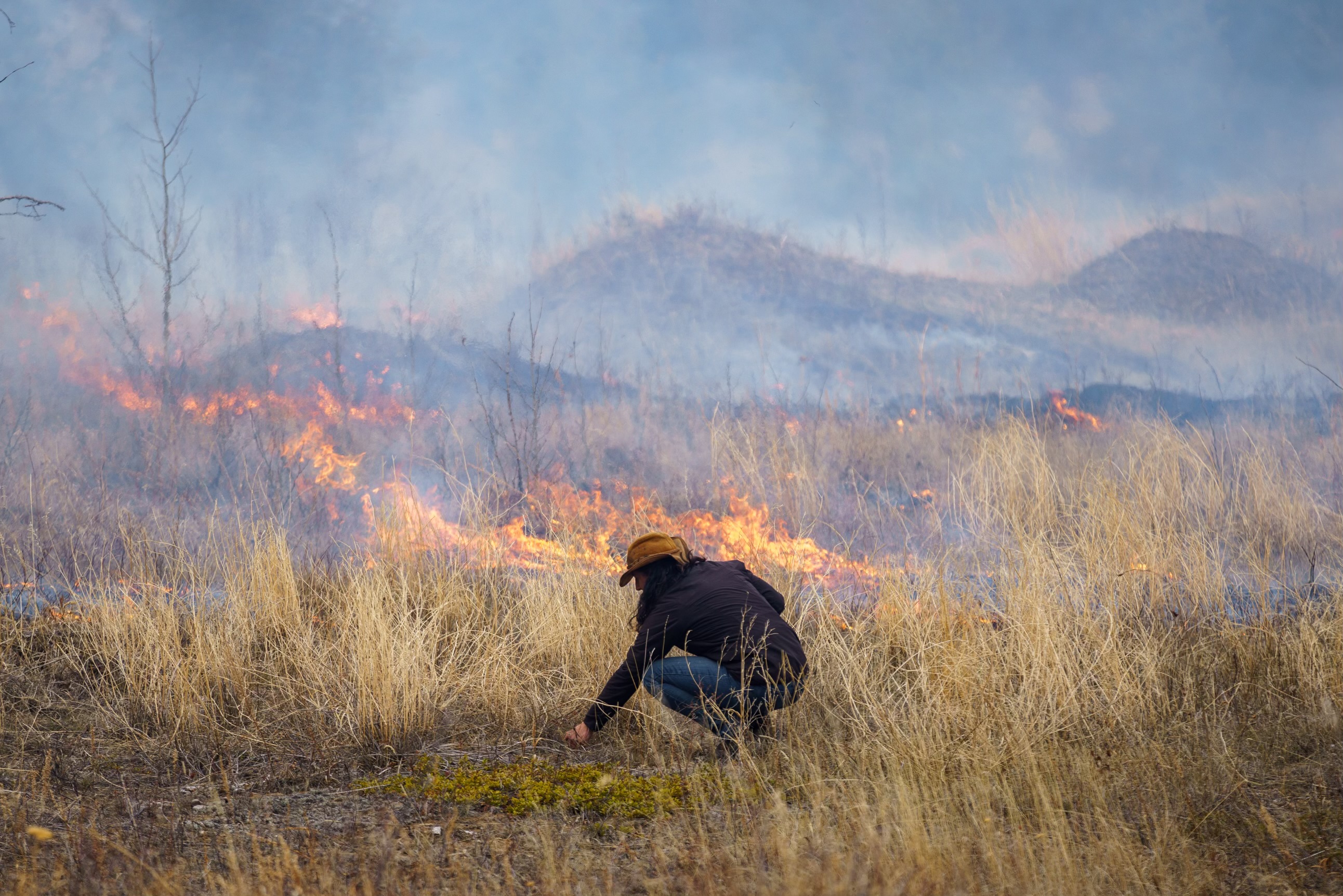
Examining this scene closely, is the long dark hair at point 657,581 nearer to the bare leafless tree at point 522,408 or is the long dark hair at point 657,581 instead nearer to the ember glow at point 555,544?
the ember glow at point 555,544

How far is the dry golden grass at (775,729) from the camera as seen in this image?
3199mm

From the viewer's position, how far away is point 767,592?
493cm

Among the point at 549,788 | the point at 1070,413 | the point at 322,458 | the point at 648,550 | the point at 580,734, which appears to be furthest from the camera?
the point at 1070,413

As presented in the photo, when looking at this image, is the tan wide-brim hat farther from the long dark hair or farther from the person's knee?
the person's knee

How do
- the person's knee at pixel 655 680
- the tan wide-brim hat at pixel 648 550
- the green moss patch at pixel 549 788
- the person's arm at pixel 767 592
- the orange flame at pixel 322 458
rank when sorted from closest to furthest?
the green moss patch at pixel 549 788 → the tan wide-brim hat at pixel 648 550 → the person's knee at pixel 655 680 → the person's arm at pixel 767 592 → the orange flame at pixel 322 458

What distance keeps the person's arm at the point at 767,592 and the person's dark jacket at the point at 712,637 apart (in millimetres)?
180

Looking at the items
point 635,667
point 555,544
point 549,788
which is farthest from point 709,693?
point 555,544

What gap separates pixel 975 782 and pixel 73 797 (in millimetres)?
4136

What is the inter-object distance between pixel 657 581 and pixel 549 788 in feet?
3.64

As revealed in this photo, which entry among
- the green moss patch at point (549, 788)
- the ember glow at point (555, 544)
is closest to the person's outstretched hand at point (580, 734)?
the green moss patch at point (549, 788)

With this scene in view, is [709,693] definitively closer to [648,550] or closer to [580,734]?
[580,734]

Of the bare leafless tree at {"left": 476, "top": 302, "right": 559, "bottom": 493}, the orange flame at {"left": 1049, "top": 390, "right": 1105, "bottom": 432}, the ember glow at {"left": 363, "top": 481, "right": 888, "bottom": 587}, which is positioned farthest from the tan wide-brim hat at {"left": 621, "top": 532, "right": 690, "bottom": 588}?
the orange flame at {"left": 1049, "top": 390, "right": 1105, "bottom": 432}

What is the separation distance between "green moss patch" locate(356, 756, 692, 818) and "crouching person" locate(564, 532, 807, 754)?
0.25m

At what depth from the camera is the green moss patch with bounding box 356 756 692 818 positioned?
4.04 meters
